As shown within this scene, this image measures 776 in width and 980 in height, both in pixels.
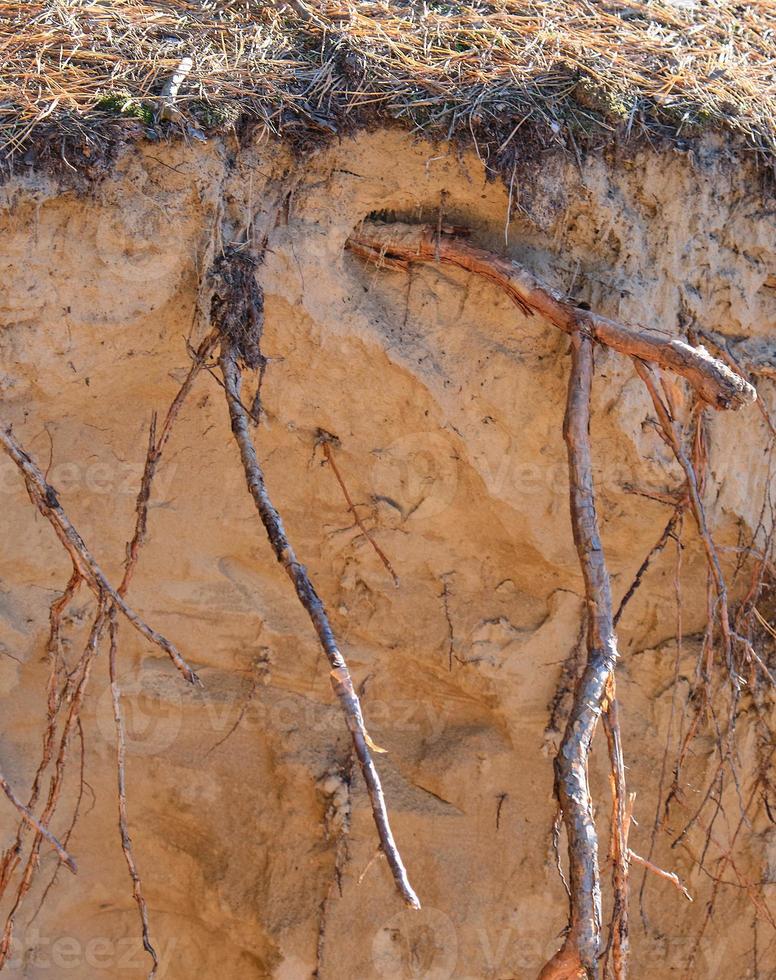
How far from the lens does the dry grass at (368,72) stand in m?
2.77

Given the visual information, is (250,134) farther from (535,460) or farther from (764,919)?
A: (764,919)

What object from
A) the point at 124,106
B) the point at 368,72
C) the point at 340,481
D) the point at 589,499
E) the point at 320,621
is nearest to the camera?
the point at 320,621

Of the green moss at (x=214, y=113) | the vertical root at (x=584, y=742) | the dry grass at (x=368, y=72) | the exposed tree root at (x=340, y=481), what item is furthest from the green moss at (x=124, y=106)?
the vertical root at (x=584, y=742)

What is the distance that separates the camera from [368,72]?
291 cm

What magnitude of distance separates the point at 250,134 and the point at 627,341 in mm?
1116

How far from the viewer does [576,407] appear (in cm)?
251

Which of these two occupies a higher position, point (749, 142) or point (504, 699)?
point (749, 142)

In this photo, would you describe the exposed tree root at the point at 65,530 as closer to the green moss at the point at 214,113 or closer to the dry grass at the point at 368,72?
the dry grass at the point at 368,72

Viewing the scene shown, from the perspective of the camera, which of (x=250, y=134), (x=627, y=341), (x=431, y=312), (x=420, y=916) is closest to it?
(x=627, y=341)

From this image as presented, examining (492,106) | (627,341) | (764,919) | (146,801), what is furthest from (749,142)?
(146,801)

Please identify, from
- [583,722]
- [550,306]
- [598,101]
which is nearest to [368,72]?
[598,101]

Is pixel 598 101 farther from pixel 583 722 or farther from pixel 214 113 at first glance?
pixel 583 722

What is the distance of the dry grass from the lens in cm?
277

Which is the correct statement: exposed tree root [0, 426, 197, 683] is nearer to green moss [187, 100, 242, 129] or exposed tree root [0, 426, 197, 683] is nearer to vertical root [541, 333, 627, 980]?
vertical root [541, 333, 627, 980]
